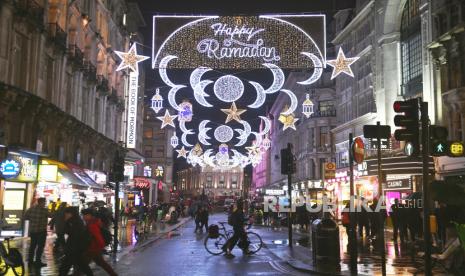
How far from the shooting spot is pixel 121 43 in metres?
54.0

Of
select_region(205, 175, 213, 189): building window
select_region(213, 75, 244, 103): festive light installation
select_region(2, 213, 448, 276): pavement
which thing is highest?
select_region(205, 175, 213, 189): building window

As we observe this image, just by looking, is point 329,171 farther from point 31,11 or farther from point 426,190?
point 31,11

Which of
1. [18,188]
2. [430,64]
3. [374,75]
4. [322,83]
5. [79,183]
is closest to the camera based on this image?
[18,188]

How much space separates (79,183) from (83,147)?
34.9ft

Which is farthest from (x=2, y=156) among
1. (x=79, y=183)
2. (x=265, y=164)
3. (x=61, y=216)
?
(x=265, y=164)

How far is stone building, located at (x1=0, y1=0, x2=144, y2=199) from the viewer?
25703 mm

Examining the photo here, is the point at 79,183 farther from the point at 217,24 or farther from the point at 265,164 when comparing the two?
the point at 265,164

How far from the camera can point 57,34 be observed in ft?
103

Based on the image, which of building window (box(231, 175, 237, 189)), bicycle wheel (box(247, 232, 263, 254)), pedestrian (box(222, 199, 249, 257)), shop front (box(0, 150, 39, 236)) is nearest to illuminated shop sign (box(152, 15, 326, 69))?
pedestrian (box(222, 199, 249, 257))

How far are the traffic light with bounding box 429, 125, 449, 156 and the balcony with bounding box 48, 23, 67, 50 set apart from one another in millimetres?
23657

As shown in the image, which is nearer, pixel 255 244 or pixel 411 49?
pixel 255 244

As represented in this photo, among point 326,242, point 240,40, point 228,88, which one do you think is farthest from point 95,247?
point 228,88

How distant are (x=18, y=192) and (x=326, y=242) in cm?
1660

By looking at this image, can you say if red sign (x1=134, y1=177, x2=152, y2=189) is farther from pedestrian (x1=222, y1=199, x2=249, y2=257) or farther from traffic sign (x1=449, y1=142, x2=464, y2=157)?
traffic sign (x1=449, y1=142, x2=464, y2=157)
